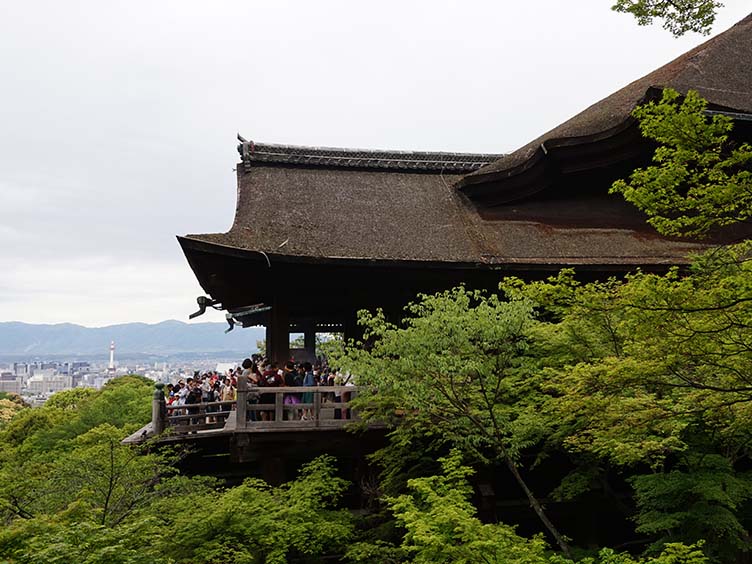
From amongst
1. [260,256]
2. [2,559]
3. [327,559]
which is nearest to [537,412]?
[327,559]

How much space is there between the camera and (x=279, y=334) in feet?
39.2

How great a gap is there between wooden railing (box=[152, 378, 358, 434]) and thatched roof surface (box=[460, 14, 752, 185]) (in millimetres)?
6778

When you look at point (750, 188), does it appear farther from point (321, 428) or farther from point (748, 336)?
point (321, 428)

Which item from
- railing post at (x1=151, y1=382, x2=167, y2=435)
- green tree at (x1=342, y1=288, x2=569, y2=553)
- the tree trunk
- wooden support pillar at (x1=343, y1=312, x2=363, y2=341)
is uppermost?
wooden support pillar at (x1=343, y1=312, x2=363, y2=341)

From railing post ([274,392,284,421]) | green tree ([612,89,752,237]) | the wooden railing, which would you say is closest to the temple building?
the wooden railing

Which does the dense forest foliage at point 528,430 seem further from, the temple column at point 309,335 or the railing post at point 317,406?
the temple column at point 309,335

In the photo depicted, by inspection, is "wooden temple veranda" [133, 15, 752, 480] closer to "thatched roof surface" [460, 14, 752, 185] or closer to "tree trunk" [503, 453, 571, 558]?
"thatched roof surface" [460, 14, 752, 185]

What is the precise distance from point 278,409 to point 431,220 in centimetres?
563

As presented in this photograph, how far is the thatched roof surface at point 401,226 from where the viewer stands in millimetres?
11734

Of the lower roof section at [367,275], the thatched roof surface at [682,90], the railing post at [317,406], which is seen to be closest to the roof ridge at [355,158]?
the thatched roof surface at [682,90]

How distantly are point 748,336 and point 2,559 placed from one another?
23.1ft

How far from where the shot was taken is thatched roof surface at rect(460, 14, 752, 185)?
44.5 ft

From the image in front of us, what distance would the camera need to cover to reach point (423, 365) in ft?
25.6

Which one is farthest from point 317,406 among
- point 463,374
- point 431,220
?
point 431,220
